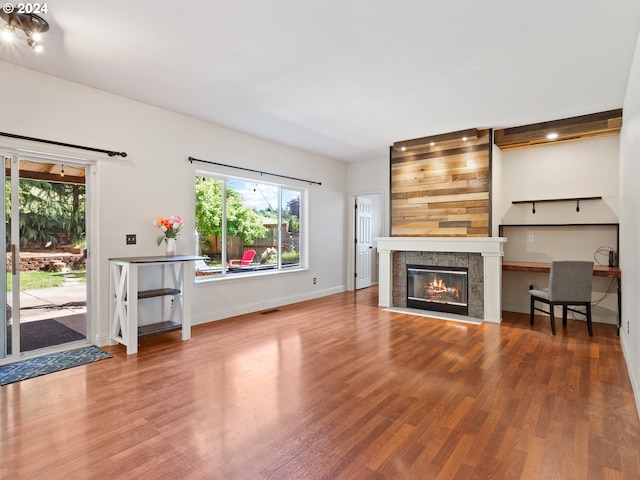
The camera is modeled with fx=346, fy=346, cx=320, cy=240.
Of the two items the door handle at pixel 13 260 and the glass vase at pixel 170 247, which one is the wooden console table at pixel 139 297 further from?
the door handle at pixel 13 260

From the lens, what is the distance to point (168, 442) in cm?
203

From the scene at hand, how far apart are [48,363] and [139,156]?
91.8 inches

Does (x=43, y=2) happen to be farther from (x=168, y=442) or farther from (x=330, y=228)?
(x=330, y=228)

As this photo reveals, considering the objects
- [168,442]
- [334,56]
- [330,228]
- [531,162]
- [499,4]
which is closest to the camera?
[168,442]

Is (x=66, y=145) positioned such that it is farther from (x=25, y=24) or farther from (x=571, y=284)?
(x=571, y=284)

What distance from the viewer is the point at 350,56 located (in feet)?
9.67

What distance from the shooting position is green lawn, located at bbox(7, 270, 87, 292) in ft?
11.2

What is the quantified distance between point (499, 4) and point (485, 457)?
277cm

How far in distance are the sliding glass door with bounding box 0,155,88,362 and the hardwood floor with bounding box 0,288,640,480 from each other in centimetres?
74

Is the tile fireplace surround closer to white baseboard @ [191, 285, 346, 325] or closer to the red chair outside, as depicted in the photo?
white baseboard @ [191, 285, 346, 325]

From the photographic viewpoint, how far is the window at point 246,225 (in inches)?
196

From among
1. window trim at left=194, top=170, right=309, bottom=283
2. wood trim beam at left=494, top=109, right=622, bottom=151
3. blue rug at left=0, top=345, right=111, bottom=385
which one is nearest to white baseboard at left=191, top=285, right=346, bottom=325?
window trim at left=194, top=170, right=309, bottom=283

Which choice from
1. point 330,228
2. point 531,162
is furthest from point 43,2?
point 531,162

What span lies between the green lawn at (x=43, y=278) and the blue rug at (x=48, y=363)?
0.71 metres
